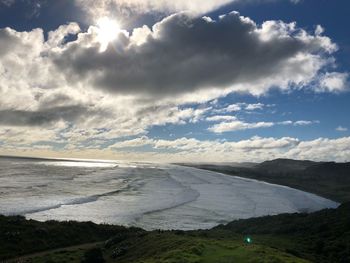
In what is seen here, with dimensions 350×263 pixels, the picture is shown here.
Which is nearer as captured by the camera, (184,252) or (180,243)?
(184,252)

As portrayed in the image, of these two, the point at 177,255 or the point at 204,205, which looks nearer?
the point at 177,255

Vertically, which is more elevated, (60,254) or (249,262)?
(249,262)

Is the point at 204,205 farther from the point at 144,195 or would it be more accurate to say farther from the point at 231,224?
the point at 231,224

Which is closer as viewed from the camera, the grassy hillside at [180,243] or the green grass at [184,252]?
the green grass at [184,252]

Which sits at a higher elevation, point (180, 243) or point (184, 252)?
point (184, 252)

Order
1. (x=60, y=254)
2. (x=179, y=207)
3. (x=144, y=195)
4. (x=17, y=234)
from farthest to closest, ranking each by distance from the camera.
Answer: (x=144, y=195) → (x=179, y=207) → (x=17, y=234) → (x=60, y=254)

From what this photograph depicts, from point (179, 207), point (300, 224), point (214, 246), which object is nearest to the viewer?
point (214, 246)

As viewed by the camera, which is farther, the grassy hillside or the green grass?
the grassy hillside

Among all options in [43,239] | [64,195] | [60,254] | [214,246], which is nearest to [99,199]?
[64,195]
